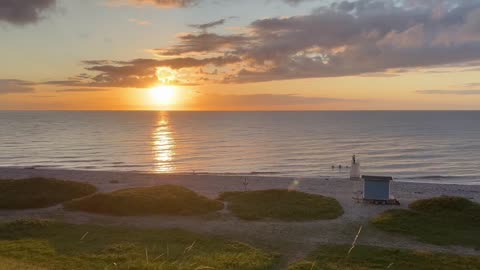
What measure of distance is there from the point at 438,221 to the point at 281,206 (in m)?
9.39

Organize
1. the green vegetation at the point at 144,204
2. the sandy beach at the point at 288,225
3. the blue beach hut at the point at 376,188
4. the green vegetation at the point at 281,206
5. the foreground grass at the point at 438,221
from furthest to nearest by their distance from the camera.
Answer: the blue beach hut at the point at 376,188, the green vegetation at the point at 144,204, the green vegetation at the point at 281,206, the foreground grass at the point at 438,221, the sandy beach at the point at 288,225

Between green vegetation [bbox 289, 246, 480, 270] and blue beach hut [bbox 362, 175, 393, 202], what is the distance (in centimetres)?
1080

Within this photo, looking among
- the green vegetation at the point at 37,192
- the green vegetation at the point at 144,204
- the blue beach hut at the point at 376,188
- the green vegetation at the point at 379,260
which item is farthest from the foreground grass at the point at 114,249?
the blue beach hut at the point at 376,188

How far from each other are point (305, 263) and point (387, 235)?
7.06 m

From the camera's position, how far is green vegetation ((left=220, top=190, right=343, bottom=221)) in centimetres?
2597

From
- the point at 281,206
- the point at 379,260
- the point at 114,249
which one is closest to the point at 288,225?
the point at 281,206

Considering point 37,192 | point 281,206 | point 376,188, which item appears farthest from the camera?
point 37,192

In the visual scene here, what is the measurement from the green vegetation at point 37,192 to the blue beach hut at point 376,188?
2082 centimetres

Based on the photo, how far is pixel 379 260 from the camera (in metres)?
18.1

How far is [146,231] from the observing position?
2248 centimetres

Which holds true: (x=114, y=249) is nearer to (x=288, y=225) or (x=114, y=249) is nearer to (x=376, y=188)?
(x=288, y=225)

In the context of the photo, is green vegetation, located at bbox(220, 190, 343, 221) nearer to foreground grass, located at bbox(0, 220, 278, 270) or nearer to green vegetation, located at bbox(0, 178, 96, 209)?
foreground grass, located at bbox(0, 220, 278, 270)

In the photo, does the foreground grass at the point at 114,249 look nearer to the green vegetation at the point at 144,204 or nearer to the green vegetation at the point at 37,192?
the green vegetation at the point at 144,204

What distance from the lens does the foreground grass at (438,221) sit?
21688mm
